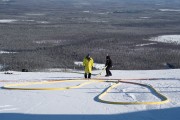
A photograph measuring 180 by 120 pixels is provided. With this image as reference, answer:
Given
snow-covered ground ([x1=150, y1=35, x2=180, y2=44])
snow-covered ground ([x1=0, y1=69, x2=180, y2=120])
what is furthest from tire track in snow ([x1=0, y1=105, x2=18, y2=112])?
snow-covered ground ([x1=150, y1=35, x2=180, y2=44])

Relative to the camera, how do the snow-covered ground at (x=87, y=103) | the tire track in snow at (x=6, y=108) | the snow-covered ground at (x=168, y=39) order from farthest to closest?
the snow-covered ground at (x=168, y=39), the tire track in snow at (x=6, y=108), the snow-covered ground at (x=87, y=103)

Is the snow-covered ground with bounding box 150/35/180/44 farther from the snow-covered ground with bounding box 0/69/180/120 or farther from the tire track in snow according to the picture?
the tire track in snow

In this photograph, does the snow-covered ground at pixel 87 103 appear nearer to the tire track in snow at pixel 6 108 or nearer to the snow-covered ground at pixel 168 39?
the tire track in snow at pixel 6 108

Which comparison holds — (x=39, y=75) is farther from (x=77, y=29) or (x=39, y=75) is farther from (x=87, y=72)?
(x=77, y=29)

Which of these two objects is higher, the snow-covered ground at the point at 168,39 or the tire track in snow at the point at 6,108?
the snow-covered ground at the point at 168,39

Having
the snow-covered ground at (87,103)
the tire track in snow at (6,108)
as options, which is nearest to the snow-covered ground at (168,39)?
the snow-covered ground at (87,103)

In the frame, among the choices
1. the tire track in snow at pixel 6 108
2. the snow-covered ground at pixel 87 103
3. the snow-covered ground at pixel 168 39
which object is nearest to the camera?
the snow-covered ground at pixel 87 103

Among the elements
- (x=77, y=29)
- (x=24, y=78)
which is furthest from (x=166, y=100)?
(x=77, y=29)

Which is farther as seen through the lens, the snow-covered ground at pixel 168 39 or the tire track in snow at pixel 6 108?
the snow-covered ground at pixel 168 39

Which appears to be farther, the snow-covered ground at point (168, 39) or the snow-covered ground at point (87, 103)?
the snow-covered ground at point (168, 39)

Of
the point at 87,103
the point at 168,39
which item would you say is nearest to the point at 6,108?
the point at 87,103
